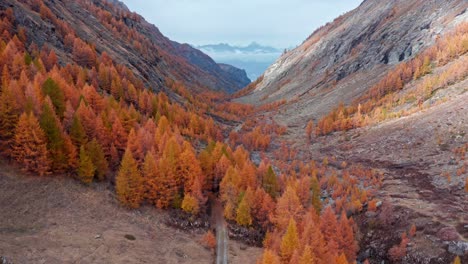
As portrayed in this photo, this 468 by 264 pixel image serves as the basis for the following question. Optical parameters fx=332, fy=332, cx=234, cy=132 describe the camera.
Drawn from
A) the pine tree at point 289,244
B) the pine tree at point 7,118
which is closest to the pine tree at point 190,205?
the pine tree at point 289,244

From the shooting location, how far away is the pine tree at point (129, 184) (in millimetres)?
52562

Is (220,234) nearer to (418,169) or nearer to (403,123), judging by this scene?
(418,169)

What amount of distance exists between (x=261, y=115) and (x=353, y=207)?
362 ft

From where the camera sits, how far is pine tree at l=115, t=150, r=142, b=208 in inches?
2069

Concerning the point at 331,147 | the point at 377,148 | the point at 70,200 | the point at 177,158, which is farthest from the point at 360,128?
the point at 70,200

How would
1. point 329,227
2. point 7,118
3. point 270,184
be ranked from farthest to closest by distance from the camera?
point 270,184 < point 329,227 < point 7,118

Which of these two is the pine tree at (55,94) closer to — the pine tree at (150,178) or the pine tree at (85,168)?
the pine tree at (85,168)

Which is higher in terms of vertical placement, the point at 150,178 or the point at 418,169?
the point at 418,169

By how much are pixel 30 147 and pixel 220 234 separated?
32.0 m

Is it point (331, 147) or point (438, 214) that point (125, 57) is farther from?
point (438, 214)

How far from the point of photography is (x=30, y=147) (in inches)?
1921

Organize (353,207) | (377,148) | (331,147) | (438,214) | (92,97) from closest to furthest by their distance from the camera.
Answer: (438,214) → (353,207) → (92,97) → (377,148) → (331,147)

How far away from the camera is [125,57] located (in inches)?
5659

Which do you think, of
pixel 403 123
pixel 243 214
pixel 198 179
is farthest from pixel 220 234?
pixel 403 123
